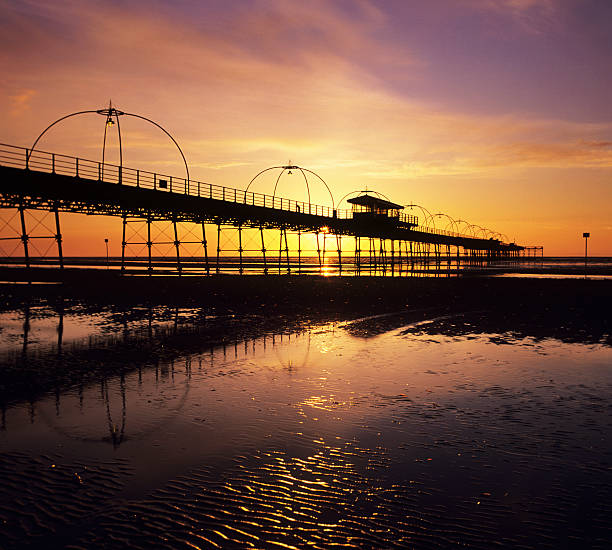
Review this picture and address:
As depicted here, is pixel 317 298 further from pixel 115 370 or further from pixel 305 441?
pixel 305 441

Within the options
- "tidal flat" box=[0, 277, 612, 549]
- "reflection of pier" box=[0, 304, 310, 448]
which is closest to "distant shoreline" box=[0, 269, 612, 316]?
"reflection of pier" box=[0, 304, 310, 448]

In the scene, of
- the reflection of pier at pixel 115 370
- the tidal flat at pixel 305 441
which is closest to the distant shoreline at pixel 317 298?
the reflection of pier at pixel 115 370

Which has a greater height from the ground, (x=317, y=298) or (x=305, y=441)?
(x=317, y=298)

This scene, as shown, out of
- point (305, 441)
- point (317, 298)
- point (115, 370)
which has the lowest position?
point (305, 441)

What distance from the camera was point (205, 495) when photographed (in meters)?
5.45

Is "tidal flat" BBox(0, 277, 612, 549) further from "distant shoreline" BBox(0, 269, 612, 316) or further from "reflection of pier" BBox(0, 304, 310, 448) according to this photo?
"distant shoreline" BBox(0, 269, 612, 316)

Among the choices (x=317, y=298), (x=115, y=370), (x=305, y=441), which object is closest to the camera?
(x=305, y=441)

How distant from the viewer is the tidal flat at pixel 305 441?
4.80 m

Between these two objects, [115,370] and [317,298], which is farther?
[317,298]

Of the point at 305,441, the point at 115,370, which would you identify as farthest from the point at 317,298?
the point at 305,441

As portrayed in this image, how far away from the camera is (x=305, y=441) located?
708 cm

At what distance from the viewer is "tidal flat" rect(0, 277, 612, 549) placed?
480 cm

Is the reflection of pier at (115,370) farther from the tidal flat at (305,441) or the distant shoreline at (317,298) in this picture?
the distant shoreline at (317,298)

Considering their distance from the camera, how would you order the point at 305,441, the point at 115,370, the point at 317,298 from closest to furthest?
1. the point at 305,441
2. the point at 115,370
3. the point at 317,298
